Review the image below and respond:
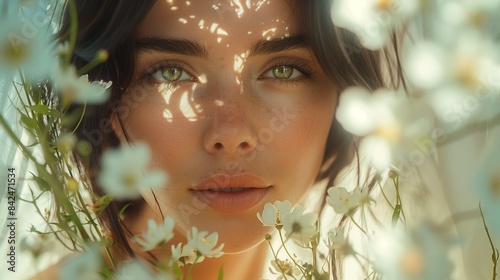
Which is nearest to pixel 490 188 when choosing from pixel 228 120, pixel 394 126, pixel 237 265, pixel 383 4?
pixel 394 126

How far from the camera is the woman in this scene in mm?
643

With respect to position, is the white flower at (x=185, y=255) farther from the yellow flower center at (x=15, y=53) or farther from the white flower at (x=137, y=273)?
the yellow flower center at (x=15, y=53)

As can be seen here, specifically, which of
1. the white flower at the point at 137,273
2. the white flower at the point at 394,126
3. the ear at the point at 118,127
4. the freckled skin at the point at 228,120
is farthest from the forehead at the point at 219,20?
the white flower at the point at 137,273

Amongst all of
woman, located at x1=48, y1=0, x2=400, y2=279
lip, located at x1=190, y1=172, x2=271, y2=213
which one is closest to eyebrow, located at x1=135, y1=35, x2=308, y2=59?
woman, located at x1=48, y1=0, x2=400, y2=279

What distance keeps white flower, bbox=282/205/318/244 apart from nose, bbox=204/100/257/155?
0.67ft

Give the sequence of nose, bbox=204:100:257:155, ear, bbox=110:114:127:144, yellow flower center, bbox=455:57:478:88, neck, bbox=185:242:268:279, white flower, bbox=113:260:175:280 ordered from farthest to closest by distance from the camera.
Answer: neck, bbox=185:242:268:279, ear, bbox=110:114:127:144, nose, bbox=204:100:257:155, yellow flower center, bbox=455:57:478:88, white flower, bbox=113:260:175:280

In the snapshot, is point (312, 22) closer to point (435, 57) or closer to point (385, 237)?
point (435, 57)

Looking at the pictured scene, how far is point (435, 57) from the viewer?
0.41 m

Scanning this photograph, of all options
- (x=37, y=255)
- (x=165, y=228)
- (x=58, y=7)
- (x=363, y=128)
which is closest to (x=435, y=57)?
(x=363, y=128)

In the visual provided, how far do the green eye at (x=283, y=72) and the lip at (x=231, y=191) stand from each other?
113 millimetres

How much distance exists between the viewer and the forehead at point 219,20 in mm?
638

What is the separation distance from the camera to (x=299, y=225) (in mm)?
436

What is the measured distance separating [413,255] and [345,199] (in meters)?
0.10

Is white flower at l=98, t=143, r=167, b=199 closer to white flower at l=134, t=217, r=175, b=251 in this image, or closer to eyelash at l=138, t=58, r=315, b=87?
white flower at l=134, t=217, r=175, b=251
